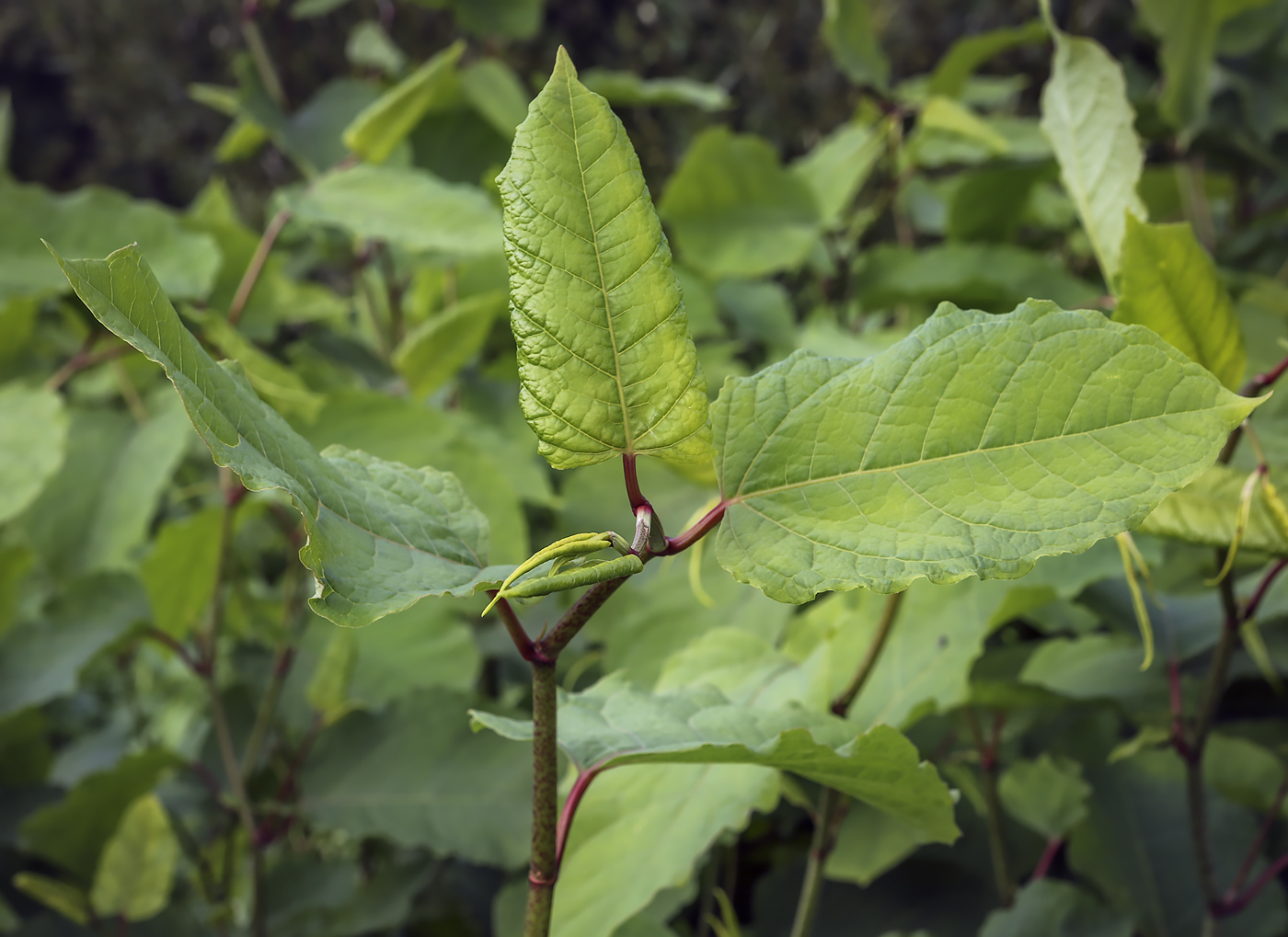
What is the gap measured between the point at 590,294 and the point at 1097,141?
25 cm

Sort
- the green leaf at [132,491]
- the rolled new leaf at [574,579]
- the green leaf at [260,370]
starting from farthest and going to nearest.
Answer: the green leaf at [132,491] < the green leaf at [260,370] < the rolled new leaf at [574,579]

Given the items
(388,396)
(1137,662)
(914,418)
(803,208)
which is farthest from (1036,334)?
(803,208)

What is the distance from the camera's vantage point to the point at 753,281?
103cm

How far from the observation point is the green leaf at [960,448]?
Answer: 0.79ft

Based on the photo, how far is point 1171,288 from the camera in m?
0.32

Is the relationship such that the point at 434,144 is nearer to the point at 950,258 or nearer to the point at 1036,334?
the point at 950,258

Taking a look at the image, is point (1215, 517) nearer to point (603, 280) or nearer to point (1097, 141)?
point (1097, 141)

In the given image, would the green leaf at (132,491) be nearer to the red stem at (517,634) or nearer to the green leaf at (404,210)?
the green leaf at (404,210)

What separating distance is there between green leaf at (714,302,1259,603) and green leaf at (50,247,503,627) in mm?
82

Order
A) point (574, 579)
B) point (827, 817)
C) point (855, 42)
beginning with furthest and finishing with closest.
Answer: point (855, 42) < point (827, 817) < point (574, 579)

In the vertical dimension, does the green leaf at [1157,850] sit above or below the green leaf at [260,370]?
below

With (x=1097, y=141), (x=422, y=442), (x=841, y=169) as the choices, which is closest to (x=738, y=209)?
(x=841, y=169)

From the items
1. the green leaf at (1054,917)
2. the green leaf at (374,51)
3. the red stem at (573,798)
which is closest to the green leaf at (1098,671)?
the green leaf at (1054,917)

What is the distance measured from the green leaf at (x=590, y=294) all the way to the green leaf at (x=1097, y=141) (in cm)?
20
